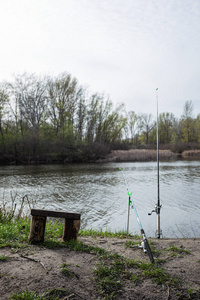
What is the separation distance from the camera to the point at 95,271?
10.6 ft

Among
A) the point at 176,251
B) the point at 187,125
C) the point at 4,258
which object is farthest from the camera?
the point at 187,125

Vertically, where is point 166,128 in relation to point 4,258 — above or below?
above

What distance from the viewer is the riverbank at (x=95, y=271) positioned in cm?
280

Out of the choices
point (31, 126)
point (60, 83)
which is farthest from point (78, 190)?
point (60, 83)

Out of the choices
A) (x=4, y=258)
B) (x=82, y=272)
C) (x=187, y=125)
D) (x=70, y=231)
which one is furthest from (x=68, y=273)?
(x=187, y=125)

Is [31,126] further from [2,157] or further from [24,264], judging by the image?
[24,264]

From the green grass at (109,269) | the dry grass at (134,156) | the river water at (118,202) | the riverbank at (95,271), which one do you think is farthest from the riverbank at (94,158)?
the riverbank at (95,271)

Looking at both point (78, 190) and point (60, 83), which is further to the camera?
point (60, 83)

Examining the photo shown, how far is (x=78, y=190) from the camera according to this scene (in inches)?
526

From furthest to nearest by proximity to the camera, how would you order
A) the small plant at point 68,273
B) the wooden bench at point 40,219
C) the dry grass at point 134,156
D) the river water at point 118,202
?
the dry grass at point 134,156 → the river water at point 118,202 → the wooden bench at point 40,219 → the small plant at point 68,273

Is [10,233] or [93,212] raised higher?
[10,233]

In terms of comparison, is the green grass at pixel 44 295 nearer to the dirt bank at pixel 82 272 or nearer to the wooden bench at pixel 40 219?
the dirt bank at pixel 82 272

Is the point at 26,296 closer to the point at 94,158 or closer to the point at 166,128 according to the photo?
the point at 94,158

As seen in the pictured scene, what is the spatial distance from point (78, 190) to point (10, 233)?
8815mm
